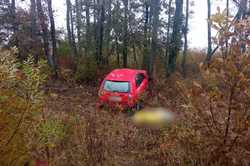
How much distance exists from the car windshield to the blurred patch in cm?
308

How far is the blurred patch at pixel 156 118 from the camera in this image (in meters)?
5.62

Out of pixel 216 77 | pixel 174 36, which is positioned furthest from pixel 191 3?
pixel 216 77

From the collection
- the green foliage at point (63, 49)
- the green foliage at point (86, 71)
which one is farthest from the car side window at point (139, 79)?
the green foliage at point (63, 49)

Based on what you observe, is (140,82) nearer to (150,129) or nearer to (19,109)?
(150,129)

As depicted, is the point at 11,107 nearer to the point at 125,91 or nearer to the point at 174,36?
the point at 125,91

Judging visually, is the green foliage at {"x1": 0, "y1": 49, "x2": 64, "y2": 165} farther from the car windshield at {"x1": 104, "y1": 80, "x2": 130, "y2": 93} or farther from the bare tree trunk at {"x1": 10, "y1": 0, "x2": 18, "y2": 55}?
the bare tree trunk at {"x1": 10, "y1": 0, "x2": 18, "y2": 55}

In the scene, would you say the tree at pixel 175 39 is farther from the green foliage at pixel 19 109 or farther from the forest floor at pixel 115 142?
the green foliage at pixel 19 109

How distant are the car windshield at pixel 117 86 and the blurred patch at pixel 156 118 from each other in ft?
10.1

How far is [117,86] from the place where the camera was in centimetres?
1005

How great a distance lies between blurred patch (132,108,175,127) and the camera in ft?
18.4

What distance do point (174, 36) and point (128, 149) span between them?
38.2 ft

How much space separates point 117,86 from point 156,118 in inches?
167

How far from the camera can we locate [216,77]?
11.0ft

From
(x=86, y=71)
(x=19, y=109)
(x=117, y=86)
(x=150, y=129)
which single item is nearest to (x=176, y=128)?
(x=19, y=109)
